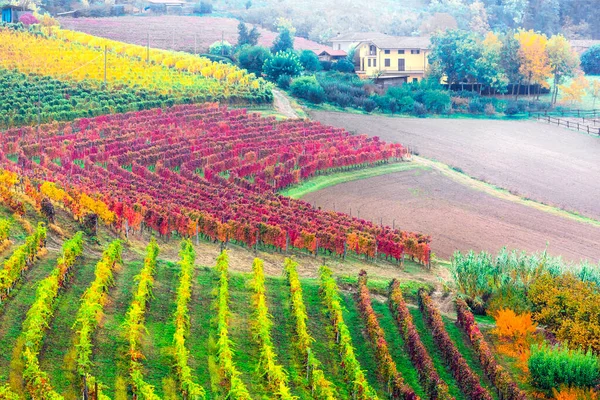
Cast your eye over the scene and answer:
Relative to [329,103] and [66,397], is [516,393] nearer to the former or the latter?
[66,397]

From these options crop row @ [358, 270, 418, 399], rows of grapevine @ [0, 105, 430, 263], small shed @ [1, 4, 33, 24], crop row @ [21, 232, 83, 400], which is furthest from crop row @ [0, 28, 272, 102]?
crop row @ [358, 270, 418, 399]

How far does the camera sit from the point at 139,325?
97.7 feet

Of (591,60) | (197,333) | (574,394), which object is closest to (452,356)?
(574,394)

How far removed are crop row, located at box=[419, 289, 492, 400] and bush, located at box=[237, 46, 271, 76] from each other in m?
69.6

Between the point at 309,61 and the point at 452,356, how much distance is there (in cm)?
8056

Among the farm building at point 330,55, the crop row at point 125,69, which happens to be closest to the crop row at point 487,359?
the crop row at point 125,69

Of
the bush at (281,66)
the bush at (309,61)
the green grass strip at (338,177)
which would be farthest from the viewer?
the bush at (309,61)

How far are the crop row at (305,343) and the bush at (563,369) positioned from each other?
22.6 ft

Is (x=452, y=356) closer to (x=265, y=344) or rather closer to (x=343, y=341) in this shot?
(x=343, y=341)

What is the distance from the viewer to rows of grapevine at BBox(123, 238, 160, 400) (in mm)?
26172

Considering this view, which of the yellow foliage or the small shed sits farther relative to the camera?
the small shed

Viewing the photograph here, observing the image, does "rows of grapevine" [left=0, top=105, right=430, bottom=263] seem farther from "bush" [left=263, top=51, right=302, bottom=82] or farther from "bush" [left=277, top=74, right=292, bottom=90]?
"bush" [left=263, top=51, right=302, bottom=82]

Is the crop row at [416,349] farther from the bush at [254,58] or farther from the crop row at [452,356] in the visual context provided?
the bush at [254,58]

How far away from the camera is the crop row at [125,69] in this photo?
282 ft
